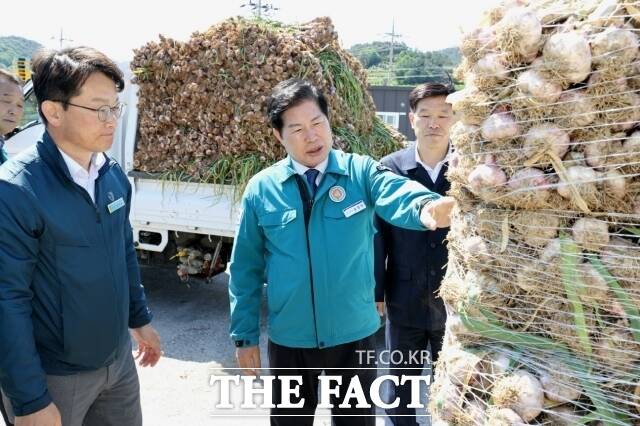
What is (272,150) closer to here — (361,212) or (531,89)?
(361,212)

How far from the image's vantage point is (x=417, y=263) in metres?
2.63

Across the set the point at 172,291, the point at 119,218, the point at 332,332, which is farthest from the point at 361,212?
the point at 172,291

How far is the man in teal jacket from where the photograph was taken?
6.88 ft

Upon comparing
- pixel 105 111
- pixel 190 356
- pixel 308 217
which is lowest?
pixel 190 356

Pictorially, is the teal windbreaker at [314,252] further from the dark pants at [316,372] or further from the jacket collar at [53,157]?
the jacket collar at [53,157]

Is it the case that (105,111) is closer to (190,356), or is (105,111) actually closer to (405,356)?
(405,356)

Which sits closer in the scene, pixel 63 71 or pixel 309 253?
pixel 63 71

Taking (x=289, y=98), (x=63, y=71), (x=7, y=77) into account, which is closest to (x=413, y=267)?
(x=289, y=98)

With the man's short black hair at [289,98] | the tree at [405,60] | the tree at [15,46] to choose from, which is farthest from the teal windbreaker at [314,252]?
the tree at [15,46]

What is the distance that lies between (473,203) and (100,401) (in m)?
1.51

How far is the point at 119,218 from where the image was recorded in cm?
201

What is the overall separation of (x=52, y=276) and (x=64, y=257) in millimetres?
72

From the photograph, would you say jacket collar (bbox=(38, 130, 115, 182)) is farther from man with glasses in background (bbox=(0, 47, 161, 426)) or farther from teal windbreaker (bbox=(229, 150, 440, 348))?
teal windbreaker (bbox=(229, 150, 440, 348))

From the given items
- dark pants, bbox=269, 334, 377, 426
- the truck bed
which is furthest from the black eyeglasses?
the truck bed
